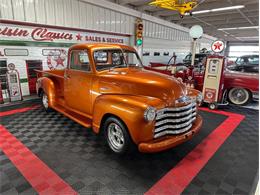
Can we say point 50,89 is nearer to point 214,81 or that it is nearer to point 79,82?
point 79,82

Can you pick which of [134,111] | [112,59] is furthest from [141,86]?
[112,59]

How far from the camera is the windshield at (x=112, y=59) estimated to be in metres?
3.15

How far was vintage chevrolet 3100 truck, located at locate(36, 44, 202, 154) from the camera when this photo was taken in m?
2.29

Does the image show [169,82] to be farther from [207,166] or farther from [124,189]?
[124,189]

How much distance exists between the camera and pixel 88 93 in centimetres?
316

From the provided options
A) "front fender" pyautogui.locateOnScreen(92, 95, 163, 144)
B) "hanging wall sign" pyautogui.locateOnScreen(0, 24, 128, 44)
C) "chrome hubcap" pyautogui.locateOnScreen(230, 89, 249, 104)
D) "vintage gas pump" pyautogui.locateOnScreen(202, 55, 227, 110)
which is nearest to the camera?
"front fender" pyautogui.locateOnScreen(92, 95, 163, 144)

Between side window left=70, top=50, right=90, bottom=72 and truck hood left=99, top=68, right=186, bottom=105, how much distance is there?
0.50m

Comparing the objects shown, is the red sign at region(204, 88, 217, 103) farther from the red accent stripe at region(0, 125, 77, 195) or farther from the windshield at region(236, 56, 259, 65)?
the windshield at region(236, 56, 259, 65)

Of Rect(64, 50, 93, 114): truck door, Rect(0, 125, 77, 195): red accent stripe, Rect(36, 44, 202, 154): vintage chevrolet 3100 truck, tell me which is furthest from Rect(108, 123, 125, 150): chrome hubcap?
Rect(0, 125, 77, 195): red accent stripe

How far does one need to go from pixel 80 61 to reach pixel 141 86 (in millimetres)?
1588

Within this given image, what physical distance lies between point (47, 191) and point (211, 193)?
193 centimetres

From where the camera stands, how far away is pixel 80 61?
11.4 feet

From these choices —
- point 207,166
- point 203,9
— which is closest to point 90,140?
point 207,166

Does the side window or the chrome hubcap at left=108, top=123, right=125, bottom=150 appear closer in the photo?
the chrome hubcap at left=108, top=123, right=125, bottom=150
